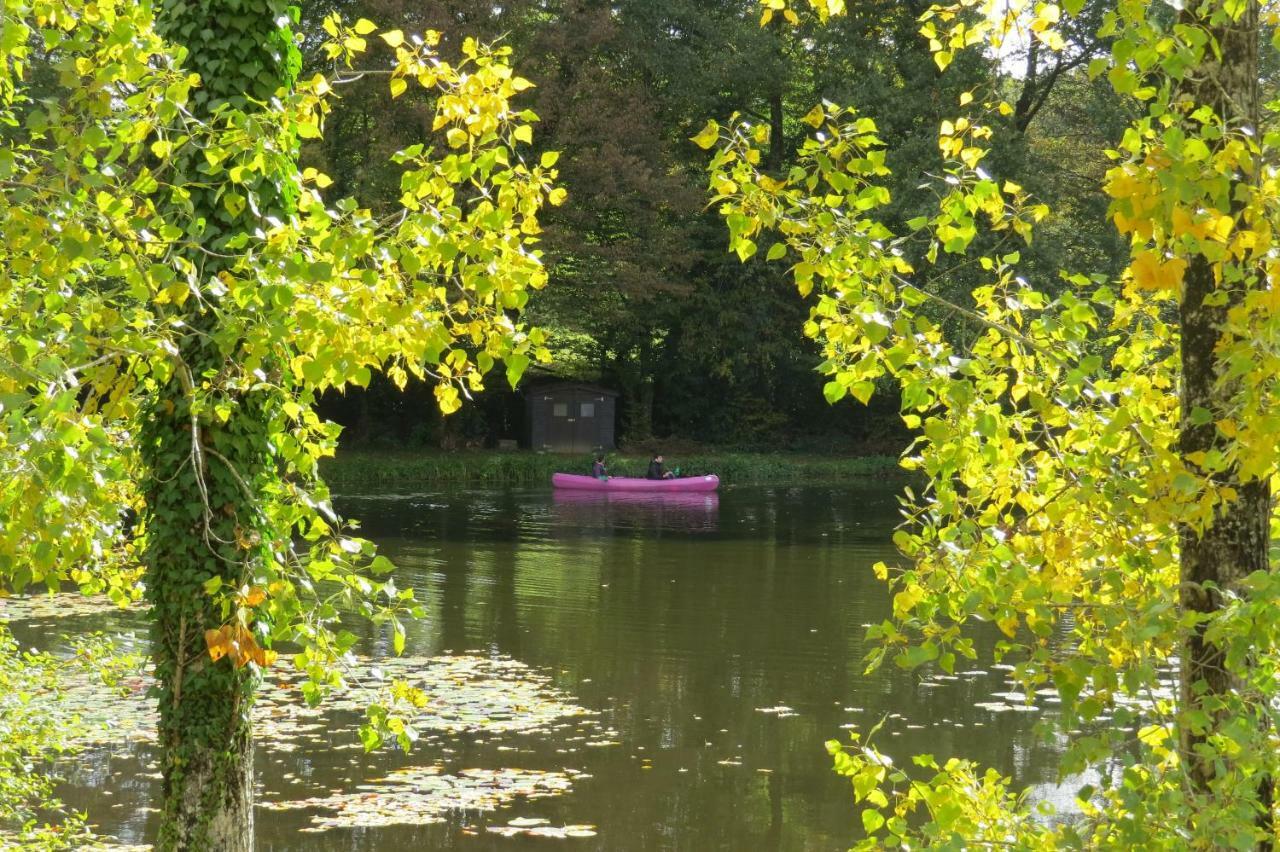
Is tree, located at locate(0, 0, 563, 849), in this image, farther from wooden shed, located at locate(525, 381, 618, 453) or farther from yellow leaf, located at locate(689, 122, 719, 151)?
wooden shed, located at locate(525, 381, 618, 453)

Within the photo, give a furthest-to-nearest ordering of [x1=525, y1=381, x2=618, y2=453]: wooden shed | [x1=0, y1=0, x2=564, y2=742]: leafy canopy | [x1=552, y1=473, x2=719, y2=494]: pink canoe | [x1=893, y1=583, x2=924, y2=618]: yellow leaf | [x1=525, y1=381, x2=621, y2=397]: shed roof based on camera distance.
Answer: [x1=525, y1=381, x2=618, y2=453]: wooden shed
[x1=525, y1=381, x2=621, y2=397]: shed roof
[x1=552, y1=473, x2=719, y2=494]: pink canoe
[x1=893, y1=583, x2=924, y2=618]: yellow leaf
[x1=0, y1=0, x2=564, y2=742]: leafy canopy

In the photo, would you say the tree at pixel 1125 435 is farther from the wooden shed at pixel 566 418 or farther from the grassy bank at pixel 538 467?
the wooden shed at pixel 566 418

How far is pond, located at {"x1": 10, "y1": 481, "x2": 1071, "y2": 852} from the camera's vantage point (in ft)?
29.1

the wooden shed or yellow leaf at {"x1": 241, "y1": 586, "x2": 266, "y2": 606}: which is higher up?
the wooden shed

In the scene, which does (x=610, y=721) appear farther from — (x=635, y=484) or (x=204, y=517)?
(x=635, y=484)

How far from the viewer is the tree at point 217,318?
3.36m

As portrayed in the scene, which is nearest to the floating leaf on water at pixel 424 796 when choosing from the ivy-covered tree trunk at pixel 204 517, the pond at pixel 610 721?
the pond at pixel 610 721

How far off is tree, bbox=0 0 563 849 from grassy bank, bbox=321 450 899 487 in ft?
86.0

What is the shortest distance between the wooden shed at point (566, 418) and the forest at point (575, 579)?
764 inches

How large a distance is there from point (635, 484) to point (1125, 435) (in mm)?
28589

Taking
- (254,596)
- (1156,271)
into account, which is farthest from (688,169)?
(1156,271)

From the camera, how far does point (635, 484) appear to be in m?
32.2

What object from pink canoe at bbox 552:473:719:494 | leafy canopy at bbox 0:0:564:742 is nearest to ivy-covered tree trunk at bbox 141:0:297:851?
leafy canopy at bbox 0:0:564:742

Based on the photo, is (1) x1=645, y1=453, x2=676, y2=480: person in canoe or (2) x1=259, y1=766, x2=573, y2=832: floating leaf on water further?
(1) x1=645, y1=453, x2=676, y2=480: person in canoe
